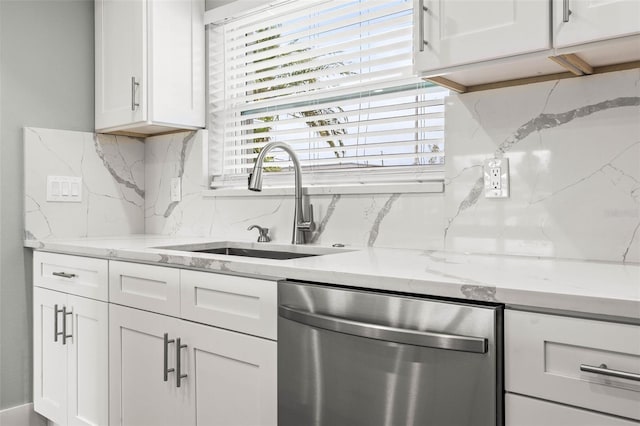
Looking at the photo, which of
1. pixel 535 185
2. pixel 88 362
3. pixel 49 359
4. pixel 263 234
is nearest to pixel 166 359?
pixel 88 362

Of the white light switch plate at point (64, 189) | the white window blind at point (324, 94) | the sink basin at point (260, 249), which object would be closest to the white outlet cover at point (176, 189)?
the white window blind at point (324, 94)

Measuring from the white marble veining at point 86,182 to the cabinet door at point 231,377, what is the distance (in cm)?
120

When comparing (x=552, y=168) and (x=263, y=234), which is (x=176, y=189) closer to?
(x=263, y=234)

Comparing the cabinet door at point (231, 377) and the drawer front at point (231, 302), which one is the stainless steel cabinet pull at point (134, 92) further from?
the cabinet door at point (231, 377)

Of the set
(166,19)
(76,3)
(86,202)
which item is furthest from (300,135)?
(76,3)

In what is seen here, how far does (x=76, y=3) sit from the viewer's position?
2629 mm

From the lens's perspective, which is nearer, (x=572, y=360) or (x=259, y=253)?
(x=572, y=360)

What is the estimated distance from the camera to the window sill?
1851mm

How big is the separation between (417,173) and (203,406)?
1074mm

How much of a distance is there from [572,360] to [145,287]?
1.40 meters

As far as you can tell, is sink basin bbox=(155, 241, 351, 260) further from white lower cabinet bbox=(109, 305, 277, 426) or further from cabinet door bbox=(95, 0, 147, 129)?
cabinet door bbox=(95, 0, 147, 129)

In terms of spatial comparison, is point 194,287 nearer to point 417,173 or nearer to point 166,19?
point 417,173

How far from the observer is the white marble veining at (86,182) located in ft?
8.10

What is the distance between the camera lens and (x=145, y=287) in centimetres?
188
